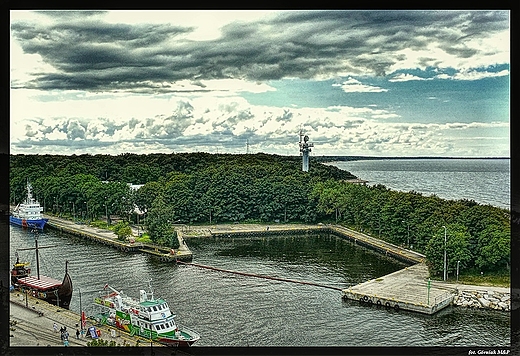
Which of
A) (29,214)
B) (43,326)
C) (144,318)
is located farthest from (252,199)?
(43,326)

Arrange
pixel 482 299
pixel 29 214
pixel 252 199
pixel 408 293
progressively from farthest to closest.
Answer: pixel 252 199 < pixel 408 293 < pixel 482 299 < pixel 29 214

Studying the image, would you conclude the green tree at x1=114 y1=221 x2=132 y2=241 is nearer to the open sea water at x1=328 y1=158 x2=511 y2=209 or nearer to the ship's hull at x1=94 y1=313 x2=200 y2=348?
the ship's hull at x1=94 y1=313 x2=200 y2=348

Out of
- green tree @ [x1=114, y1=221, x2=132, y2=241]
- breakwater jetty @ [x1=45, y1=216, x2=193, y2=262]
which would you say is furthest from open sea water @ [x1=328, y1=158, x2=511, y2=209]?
green tree @ [x1=114, y1=221, x2=132, y2=241]

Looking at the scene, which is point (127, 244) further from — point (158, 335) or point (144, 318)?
point (158, 335)

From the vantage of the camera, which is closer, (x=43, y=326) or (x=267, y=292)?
(x=43, y=326)

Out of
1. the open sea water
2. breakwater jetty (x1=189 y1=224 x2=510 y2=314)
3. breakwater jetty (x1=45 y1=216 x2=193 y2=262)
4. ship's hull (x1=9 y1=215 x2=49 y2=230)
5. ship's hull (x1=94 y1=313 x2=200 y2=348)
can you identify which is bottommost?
ship's hull (x1=94 y1=313 x2=200 y2=348)
